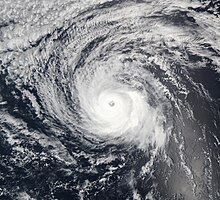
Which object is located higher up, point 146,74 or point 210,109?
point 146,74

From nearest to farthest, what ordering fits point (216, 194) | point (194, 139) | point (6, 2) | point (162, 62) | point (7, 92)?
1. point (216, 194)
2. point (194, 139)
3. point (7, 92)
4. point (162, 62)
5. point (6, 2)

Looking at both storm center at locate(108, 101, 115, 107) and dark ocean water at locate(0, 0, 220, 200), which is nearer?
dark ocean water at locate(0, 0, 220, 200)

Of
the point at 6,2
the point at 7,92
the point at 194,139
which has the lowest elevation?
the point at 194,139

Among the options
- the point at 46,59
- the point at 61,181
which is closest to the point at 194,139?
the point at 61,181

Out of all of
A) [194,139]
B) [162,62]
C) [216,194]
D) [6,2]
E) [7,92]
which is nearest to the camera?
[216,194]

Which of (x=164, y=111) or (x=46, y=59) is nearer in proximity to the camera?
(x=164, y=111)

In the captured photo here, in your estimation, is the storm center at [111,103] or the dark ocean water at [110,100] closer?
the dark ocean water at [110,100]

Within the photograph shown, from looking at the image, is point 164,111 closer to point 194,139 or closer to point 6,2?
point 194,139
